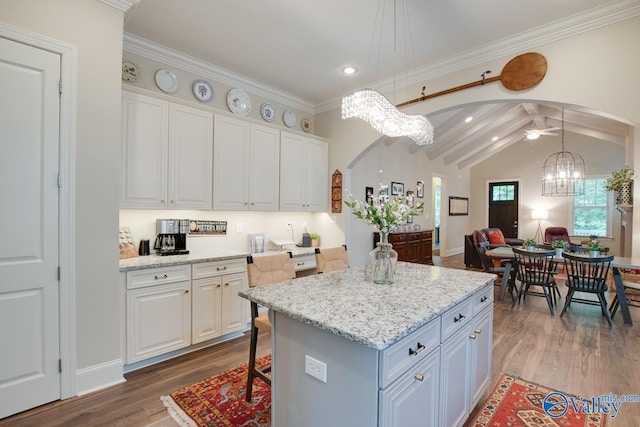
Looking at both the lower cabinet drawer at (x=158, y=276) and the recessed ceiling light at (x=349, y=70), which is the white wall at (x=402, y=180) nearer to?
the recessed ceiling light at (x=349, y=70)

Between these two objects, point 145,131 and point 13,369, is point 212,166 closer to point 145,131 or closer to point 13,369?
point 145,131

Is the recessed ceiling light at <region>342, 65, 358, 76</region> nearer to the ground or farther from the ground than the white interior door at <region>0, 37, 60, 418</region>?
farther from the ground

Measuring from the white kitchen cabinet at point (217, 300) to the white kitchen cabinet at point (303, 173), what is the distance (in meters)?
1.18

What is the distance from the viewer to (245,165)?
3.62 metres

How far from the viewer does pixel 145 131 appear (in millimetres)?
2838

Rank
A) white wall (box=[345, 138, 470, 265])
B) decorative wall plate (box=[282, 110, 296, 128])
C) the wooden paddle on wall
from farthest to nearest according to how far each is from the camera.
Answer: white wall (box=[345, 138, 470, 265]) < decorative wall plate (box=[282, 110, 296, 128]) < the wooden paddle on wall

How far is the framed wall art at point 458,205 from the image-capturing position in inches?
378

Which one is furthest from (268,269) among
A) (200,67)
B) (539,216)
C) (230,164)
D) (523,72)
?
(539,216)

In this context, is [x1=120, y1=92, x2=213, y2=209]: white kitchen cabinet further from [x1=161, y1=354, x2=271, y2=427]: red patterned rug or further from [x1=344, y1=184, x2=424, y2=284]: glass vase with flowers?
[x1=344, y1=184, x2=424, y2=284]: glass vase with flowers

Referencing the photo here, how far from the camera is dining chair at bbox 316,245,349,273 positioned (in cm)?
270

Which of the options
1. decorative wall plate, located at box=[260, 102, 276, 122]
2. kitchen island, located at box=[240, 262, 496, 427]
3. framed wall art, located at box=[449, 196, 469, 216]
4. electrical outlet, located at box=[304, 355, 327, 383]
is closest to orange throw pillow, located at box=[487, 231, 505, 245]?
framed wall art, located at box=[449, 196, 469, 216]

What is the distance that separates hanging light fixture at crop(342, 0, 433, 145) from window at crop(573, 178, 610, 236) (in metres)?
8.82

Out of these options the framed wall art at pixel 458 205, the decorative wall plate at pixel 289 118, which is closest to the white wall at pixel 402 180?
the framed wall art at pixel 458 205

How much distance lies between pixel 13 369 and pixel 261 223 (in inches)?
103
